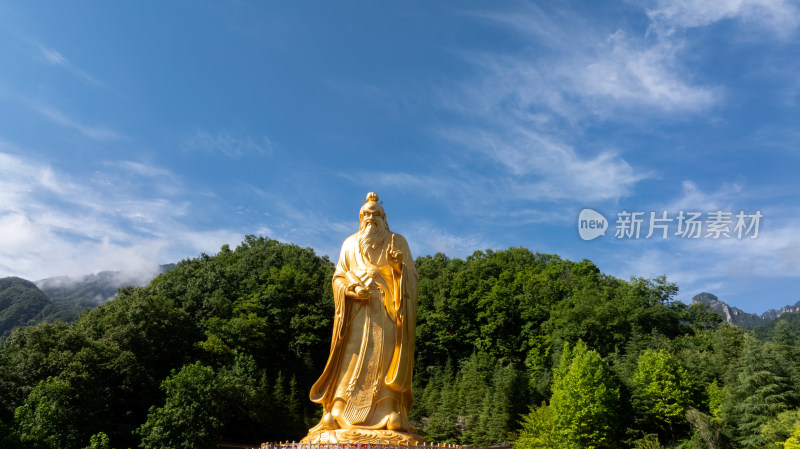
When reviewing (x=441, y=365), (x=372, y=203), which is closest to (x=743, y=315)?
(x=441, y=365)

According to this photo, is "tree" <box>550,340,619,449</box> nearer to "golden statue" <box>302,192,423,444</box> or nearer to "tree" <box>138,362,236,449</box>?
"golden statue" <box>302,192,423,444</box>

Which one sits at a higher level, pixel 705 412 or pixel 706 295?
pixel 706 295

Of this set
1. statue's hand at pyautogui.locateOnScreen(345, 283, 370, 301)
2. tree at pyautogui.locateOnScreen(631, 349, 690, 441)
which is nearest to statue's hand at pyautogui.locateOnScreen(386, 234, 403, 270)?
statue's hand at pyautogui.locateOnScreen(345, 283, 370, 301)

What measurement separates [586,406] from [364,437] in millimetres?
10199

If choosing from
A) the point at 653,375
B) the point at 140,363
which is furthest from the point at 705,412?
the point at 140,363

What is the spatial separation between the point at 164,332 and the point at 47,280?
118276mm

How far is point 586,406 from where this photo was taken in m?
20.8

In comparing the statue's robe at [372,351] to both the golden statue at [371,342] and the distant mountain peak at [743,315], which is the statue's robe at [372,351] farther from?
the distant mountain peak at [743,315]

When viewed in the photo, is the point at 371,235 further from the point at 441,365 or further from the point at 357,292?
the point at 441,365

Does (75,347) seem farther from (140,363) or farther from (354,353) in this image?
(354,353)

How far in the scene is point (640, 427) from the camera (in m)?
22.2

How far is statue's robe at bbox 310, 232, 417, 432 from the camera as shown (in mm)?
14391

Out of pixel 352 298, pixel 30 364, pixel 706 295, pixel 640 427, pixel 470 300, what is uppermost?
pixel 706 295

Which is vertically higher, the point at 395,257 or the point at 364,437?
the point at 395,257
